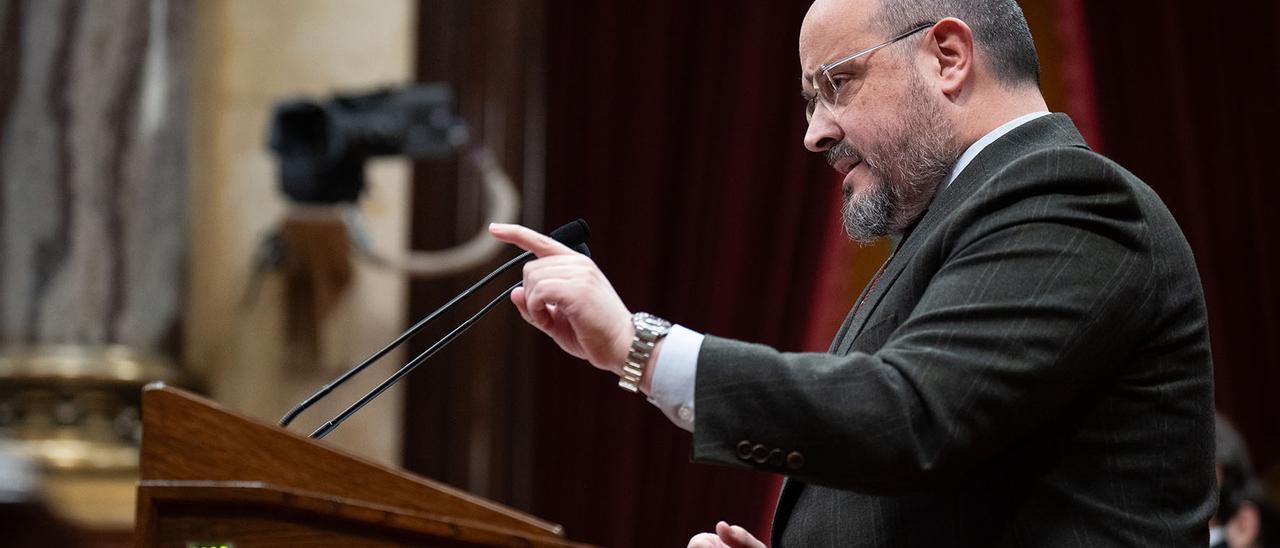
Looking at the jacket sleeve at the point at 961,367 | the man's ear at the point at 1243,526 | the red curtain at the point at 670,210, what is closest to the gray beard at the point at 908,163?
the jacket sleeve at the point at 961,367

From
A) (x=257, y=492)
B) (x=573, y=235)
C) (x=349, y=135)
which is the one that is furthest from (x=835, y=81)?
(x=349, y=135)

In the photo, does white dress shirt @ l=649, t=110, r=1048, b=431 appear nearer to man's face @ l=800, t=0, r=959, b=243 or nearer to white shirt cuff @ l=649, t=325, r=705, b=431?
white shirt cuff @ l=649, t=325, r=705, b=431

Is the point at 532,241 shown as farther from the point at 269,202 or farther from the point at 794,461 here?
the point at 269,202

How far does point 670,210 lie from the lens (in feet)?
14.4

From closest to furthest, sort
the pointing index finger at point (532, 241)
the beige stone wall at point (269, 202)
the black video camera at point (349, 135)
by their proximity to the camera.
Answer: the pointing index finger at point (532, 241) < the black video camera at point (349, 135) < the beige stone wall at point (269, 202)

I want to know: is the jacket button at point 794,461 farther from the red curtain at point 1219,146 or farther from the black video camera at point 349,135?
the red curtain at point 1219,146

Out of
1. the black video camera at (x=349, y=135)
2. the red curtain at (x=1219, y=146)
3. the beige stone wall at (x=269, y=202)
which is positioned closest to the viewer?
the black video camera at (x=349, y=135)

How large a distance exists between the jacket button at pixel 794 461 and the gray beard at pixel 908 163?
525 millimetres

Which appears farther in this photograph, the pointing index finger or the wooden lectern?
the pointing index finger

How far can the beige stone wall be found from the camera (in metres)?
3.93

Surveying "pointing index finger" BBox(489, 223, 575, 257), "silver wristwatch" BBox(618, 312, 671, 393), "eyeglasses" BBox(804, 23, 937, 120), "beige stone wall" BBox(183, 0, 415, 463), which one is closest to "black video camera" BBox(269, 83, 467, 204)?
"beige stone wall" BBox(183, 0, 415, 463)

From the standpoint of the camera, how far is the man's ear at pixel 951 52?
1901mm

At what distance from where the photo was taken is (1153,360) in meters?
1.62

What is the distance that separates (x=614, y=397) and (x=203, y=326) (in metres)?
1.14
